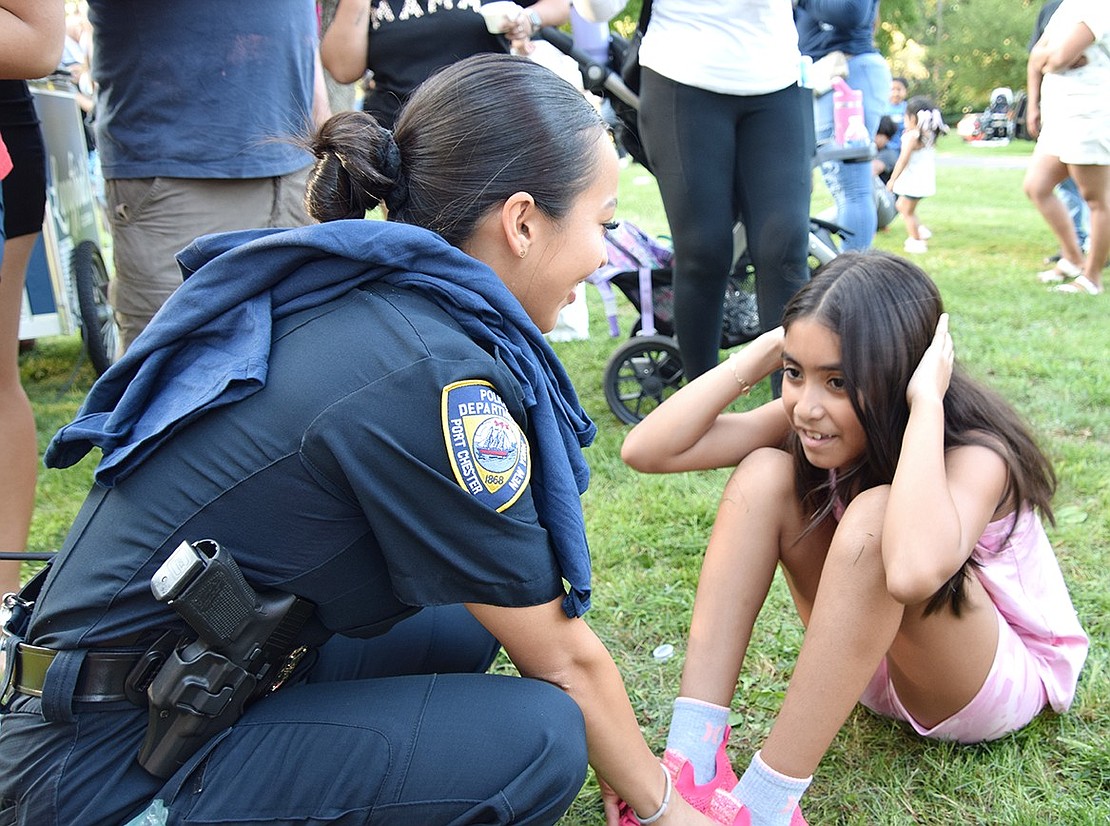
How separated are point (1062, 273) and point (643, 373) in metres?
3.72

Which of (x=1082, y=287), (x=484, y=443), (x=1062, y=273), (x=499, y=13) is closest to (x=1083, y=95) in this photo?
(x=1082, y=287)

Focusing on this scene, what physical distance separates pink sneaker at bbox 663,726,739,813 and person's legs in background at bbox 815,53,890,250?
3016 mm

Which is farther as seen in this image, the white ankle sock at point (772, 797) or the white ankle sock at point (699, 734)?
the white ankle sock at point (699, 734)

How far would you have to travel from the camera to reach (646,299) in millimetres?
4102

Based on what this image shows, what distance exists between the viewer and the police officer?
4.28 feet

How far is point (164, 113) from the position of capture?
8.43 ft

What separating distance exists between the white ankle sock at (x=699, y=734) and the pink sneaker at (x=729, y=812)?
7 cm

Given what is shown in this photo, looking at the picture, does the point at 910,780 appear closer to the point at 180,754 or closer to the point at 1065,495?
the point at 180,754

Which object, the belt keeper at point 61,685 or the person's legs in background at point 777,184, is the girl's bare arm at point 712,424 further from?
the belt keeper at point 61,685

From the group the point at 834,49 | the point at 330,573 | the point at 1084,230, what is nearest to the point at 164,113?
the point at 330,573

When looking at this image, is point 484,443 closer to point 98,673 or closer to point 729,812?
point 98,673

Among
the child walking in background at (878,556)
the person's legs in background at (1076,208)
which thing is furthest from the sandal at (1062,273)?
the child walking in background at (878,556)

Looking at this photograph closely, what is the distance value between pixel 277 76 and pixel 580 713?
1.86m

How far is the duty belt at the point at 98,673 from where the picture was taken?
1335 mm
